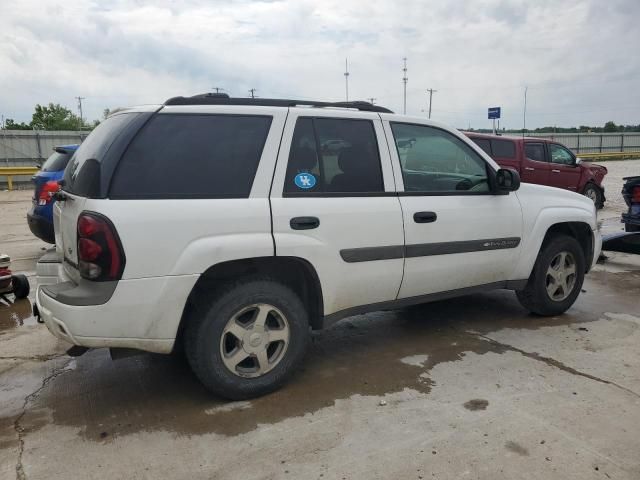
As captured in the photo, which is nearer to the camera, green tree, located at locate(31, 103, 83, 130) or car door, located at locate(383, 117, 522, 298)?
car door, located at locate(383, 117, 522, 298)

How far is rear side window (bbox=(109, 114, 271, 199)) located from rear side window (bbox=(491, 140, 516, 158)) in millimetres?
9296

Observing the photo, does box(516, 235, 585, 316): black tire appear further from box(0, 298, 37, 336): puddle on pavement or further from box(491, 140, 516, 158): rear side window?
box(491, 140, 516, 158): rear side window

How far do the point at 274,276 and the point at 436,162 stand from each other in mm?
1650

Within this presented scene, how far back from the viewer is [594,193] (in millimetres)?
13891

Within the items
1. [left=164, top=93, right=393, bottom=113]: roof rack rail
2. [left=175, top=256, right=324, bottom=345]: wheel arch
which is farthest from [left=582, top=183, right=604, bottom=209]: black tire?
[left=175, top=256, right=324, bottom=345]: wheel arch

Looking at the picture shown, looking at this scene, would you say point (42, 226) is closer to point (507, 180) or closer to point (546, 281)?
point (507, 180)


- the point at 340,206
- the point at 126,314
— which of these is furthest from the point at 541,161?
the point at 126,314

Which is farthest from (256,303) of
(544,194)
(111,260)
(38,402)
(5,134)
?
(5,134)

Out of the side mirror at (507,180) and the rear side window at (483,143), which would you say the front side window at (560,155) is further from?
the side mirror at (507,180)

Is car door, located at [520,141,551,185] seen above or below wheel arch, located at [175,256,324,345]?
above

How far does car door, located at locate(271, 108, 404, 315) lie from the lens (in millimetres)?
3355

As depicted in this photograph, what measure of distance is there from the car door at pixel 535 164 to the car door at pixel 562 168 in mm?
230

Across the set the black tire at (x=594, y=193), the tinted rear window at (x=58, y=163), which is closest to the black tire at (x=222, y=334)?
the tinted rear window at (x=58, y=163)

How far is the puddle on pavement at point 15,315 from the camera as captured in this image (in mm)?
4910
